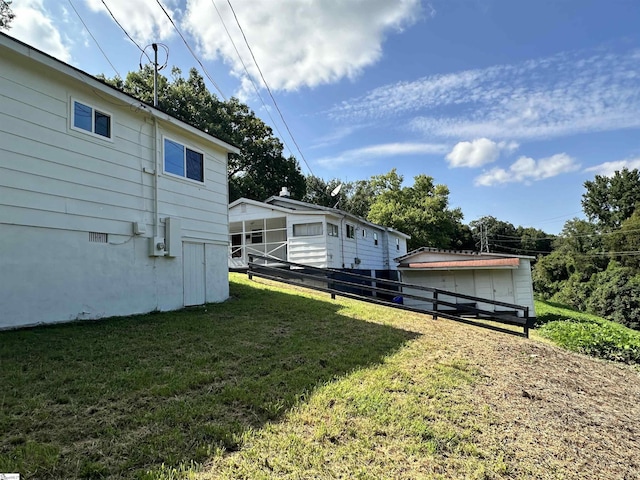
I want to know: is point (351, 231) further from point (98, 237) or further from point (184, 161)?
point (98, 237)

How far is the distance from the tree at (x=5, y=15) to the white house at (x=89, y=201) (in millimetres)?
10143

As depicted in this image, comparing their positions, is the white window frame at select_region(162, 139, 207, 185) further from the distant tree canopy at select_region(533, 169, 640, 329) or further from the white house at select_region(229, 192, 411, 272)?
the distant tree canopy at select_region(533, 169, 640, 329)

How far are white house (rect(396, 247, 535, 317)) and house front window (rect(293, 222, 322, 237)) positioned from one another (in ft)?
17.6

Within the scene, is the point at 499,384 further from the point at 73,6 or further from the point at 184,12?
the point at 73,6

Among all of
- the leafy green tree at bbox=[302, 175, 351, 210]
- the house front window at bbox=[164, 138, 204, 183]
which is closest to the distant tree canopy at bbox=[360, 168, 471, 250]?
the leafy green tree at bbox=[302, 175, 351, 210]

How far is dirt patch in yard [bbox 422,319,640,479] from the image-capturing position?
300 cm

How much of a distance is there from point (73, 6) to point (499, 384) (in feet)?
35.3

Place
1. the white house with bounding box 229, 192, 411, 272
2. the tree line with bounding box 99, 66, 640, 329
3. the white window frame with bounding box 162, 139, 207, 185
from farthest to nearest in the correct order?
the tree line with bounding box 99, 66, 640, 329 < the white house with bounding box 229, 192, 411, 272 < the white window frame with bounding box 162, 139, 207, 185

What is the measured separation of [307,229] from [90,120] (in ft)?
38.6

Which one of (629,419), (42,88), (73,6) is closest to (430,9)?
(73,6)

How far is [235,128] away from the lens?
29.6 m

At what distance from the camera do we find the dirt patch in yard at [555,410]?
2998 millimetres

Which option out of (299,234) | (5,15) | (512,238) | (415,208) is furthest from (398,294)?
(512,238)

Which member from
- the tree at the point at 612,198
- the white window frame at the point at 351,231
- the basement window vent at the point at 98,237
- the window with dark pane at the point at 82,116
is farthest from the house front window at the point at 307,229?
the tree at the point at 612,198
